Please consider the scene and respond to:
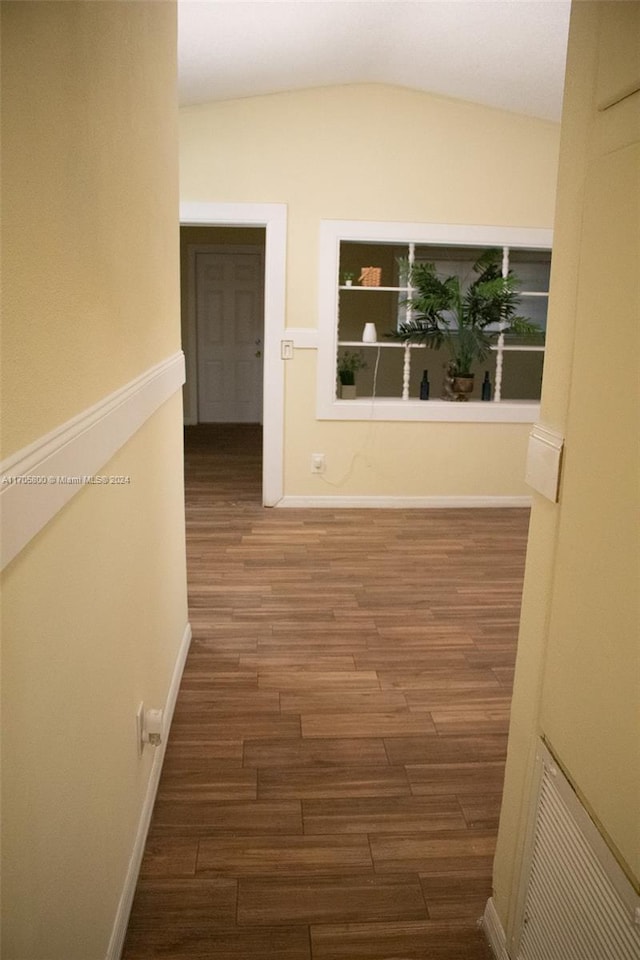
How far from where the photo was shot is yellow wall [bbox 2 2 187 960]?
3.11 ft

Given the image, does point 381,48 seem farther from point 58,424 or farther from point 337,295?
point 58,424

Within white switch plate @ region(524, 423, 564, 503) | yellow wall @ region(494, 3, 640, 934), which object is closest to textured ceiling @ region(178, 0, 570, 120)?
yellow wall @ region(494, 3, 640, 934)

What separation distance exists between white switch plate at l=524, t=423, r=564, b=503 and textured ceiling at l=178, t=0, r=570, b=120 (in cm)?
250

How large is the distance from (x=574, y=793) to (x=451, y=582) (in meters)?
2.64

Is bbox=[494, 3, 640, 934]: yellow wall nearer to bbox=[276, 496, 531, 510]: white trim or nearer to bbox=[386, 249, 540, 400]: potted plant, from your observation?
bbox=[386, 249, 540, 400]: potted plant

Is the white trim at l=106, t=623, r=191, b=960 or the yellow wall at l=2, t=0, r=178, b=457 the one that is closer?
the yellow wall at l=2, t=0, r=178, b=457

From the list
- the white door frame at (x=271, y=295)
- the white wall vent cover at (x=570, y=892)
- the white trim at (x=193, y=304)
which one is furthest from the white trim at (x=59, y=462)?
the white trim at (x=193, y=304)

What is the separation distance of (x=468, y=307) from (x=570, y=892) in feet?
13.7

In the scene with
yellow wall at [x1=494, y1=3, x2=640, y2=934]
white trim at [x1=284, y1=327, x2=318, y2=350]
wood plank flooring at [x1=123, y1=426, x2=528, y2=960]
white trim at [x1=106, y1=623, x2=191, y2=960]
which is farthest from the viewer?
white trim at [x1=284, y1=327, x2=318, y2=350]

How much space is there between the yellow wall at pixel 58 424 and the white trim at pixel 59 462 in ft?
0.09

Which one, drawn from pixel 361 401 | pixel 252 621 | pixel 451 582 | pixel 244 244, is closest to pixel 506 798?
pixel 252 621

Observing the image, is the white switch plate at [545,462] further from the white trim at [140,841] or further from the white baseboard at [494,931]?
the white trim at [140,841]

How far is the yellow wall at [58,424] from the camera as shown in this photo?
0.95m

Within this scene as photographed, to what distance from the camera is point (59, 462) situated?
1.11 meters
